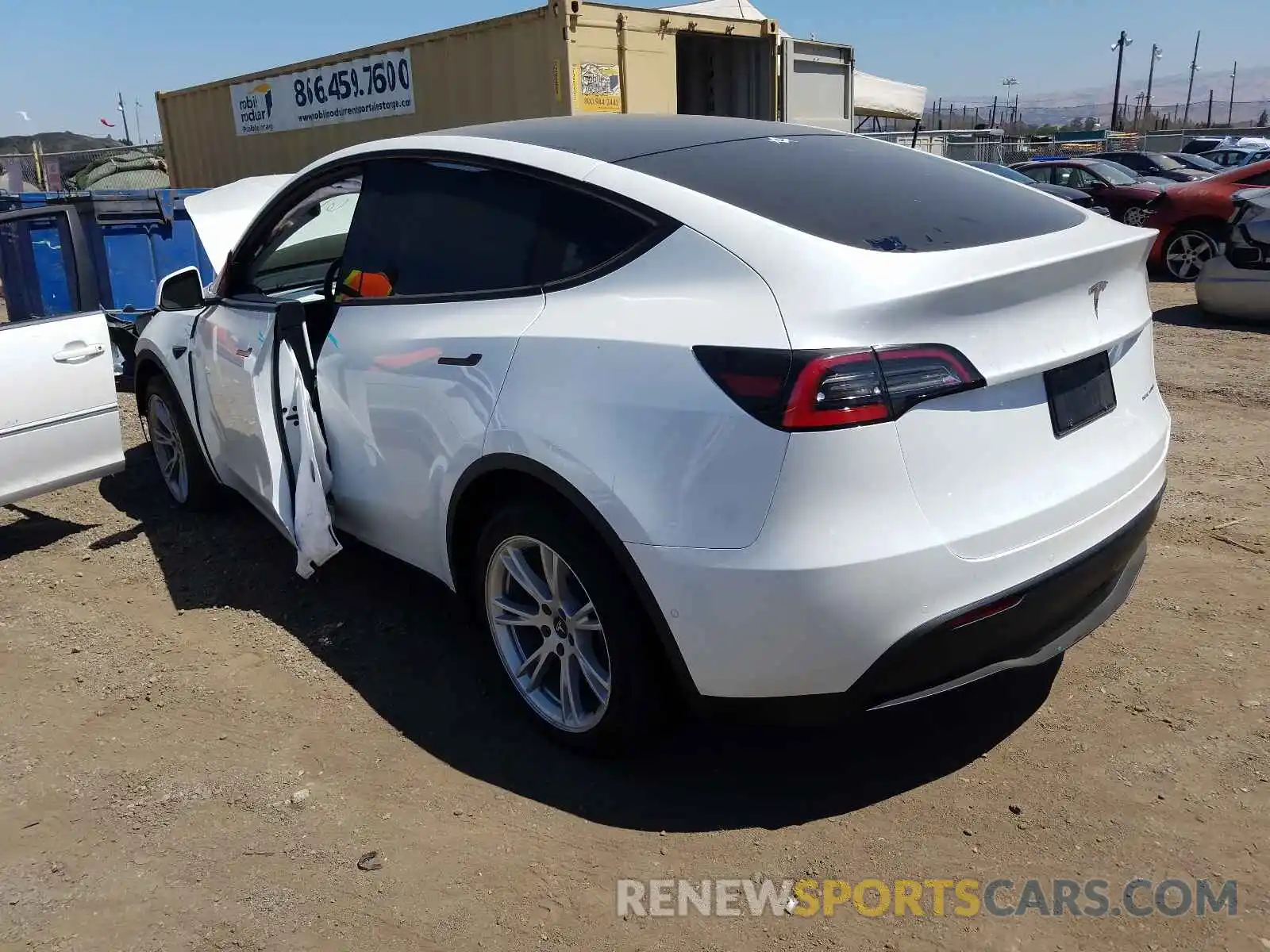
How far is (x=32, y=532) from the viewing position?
5.15 metres

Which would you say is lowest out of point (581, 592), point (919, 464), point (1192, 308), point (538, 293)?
point (1192, 308)

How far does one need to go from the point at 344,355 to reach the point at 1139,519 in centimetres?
249

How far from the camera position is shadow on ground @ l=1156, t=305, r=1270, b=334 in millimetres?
9016

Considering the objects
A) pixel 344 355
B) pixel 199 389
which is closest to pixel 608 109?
pixel 199 389

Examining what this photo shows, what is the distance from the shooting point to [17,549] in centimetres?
490

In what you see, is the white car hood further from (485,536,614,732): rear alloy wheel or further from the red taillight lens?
the red taillight lens

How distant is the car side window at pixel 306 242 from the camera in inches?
162

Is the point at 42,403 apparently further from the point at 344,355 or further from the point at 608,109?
the point at 608,109

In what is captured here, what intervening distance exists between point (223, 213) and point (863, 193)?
10.4 ft

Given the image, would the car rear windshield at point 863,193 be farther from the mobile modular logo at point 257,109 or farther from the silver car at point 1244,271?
the mobile modular logo at point 257,109

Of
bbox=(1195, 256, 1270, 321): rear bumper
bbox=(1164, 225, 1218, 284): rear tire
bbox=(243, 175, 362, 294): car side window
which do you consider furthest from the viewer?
bbox=(1164, 225, 1218, 284): rear tire

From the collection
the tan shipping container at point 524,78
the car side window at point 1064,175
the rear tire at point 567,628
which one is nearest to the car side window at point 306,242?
the rear tire at point 567,628

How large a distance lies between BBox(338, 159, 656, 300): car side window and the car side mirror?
1.16 meters

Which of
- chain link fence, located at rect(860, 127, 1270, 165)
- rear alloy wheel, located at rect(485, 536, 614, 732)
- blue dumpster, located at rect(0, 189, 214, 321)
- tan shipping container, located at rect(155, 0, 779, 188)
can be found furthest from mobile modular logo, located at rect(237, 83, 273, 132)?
rear alloy wheel, located at rect(485, 536, 614, 732)
